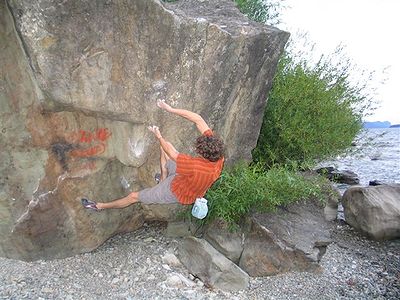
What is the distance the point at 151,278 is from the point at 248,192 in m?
2.19

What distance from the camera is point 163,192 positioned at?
241 inches

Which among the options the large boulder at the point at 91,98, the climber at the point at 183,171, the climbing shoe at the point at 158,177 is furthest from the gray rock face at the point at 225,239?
the large boulder at the point at 91,98

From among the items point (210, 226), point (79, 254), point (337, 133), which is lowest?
point (79, 254)

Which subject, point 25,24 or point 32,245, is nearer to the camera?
point 25,24

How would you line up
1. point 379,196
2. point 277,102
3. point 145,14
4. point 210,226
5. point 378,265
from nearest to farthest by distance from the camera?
point 145,14 < point 210,226 < point 378,265 < point 379,196 < point 277,102

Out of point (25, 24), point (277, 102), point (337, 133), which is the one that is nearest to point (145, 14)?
point (25, 24)

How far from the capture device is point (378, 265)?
798cm

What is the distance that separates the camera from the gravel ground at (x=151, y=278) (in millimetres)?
5719

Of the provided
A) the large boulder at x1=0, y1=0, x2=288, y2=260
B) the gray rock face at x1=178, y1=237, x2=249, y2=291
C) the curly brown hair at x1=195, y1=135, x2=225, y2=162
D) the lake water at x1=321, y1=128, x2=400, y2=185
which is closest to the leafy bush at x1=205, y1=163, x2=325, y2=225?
the gray rock face at x1=178, y1=237, x2=249, y2=291

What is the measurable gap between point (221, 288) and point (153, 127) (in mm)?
2781

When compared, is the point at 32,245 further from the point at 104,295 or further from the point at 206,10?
the point at 206,10

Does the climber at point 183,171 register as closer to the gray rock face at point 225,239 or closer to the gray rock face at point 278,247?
the gray rock face at point 225,239

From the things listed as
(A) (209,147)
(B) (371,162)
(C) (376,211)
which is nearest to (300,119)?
(C) (376,211)

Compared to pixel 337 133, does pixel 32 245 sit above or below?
below
